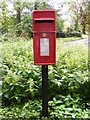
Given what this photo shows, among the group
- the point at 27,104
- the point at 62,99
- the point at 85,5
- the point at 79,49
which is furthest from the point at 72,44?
the point at 27,104

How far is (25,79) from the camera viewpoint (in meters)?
1.70

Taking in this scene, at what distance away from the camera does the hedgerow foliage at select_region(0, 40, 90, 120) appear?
1510 millimetres

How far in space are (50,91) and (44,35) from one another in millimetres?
667

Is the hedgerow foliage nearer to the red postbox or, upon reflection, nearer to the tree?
the red postbox

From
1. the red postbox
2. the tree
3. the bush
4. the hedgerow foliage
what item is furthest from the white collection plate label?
the bush

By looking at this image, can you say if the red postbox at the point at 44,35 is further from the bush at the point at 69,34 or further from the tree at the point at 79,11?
the bush at the point at 69,34

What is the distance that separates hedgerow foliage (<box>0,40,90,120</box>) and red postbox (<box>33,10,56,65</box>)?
371 millimetres

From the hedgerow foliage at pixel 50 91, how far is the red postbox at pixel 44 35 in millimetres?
371

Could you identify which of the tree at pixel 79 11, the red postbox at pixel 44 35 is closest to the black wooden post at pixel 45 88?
the red postbox at pixel 44 35

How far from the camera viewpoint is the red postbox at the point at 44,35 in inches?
50.6

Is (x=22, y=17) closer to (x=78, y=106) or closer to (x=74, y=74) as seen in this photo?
(x=74, y=74)

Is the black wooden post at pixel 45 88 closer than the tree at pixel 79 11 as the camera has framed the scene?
Yes

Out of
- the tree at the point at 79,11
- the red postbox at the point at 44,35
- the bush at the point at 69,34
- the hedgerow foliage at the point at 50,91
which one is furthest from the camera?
the bush at the point at 69,34

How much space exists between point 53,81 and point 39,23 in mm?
626
